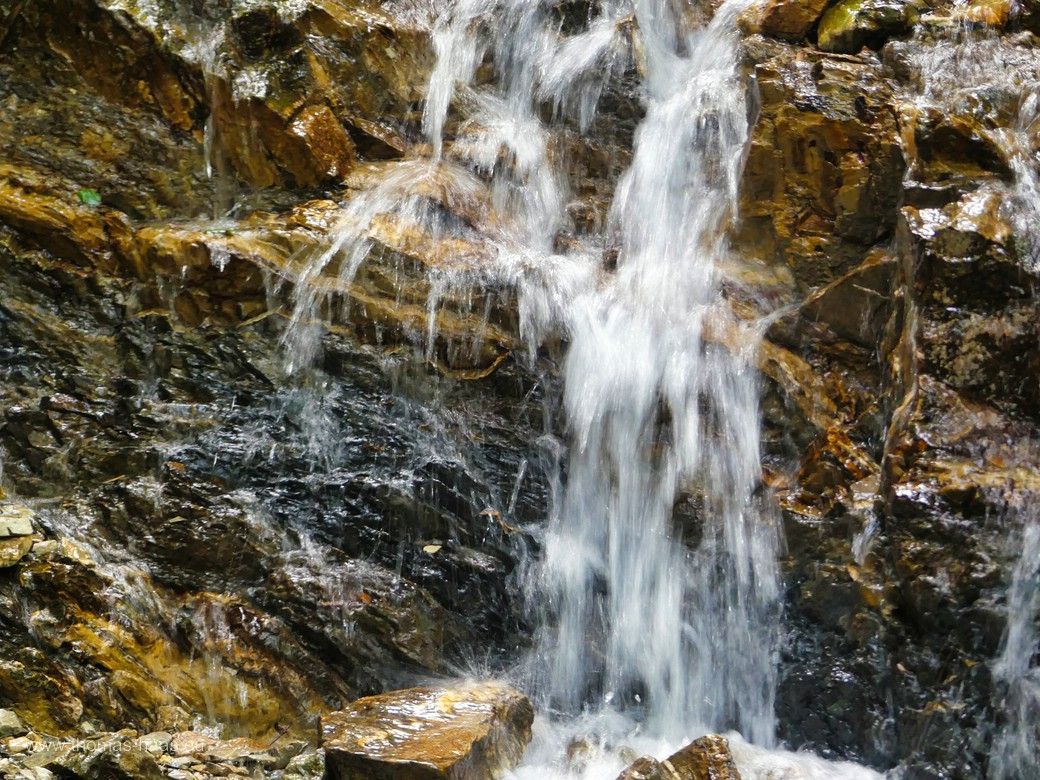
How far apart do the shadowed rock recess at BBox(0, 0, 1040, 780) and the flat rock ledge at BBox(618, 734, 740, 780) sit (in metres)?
0.02

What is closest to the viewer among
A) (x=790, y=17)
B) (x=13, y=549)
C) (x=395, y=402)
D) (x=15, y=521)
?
(x=13, y=549)

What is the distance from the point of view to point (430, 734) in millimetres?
4152

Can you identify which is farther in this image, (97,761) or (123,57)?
(123,57)

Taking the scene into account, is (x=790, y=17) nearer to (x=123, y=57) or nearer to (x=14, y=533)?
(x=123, y=57)

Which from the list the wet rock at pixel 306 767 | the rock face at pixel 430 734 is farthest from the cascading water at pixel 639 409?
the wet rock at pixel 306 767

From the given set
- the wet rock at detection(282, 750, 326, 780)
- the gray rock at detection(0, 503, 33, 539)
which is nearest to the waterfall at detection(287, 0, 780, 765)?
the wet rock at detection(282, 750, 326, 780)

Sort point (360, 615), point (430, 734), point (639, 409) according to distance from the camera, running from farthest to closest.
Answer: point (639, 409)
point (360, 615)
point (430, 734)

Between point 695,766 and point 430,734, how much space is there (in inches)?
49.2

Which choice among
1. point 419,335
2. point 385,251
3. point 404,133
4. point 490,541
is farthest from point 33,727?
point 404,133

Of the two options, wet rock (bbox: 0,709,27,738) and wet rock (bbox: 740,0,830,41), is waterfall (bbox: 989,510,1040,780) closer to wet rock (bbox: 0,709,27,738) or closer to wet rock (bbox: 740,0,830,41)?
wet rock (bbox: 740,0,830,41)

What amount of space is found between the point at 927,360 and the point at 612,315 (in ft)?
7.02

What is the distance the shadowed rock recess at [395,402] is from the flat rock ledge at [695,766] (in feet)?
0.07

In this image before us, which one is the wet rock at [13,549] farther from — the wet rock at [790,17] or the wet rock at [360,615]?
the wet rock at [790,17]

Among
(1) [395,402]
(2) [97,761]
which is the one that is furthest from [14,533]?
(1) [395,402]
